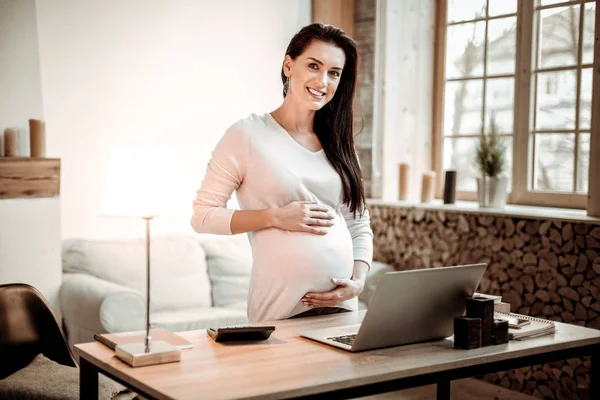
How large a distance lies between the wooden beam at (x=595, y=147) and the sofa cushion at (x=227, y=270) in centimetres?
188

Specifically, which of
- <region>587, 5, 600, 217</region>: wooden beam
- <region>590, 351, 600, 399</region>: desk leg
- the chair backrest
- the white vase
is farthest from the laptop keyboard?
the white vase

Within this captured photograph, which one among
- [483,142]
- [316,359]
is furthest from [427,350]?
[483,142]

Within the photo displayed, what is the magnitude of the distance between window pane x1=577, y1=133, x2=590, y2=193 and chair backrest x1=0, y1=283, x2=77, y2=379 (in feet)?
9.13

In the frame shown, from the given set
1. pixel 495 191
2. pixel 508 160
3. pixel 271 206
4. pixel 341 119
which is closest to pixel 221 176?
pixel 271 206

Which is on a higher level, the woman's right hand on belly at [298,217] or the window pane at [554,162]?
the window pane at [554,162]

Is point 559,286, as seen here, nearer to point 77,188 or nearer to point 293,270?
point 293,270

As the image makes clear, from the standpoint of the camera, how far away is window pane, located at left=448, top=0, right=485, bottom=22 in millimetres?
4684

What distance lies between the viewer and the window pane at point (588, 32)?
404cm

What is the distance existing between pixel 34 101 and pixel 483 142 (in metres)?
2.36

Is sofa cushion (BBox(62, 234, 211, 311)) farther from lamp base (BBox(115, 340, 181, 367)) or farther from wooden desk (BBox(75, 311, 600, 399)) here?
lamp base (BBox(115, 340, 181, 367))

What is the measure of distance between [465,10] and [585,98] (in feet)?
3.50

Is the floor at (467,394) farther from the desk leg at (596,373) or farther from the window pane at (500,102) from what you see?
Answer: the desk leg at (596,373)

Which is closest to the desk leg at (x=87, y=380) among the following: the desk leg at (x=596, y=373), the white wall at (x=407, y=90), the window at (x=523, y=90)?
the desk leg at (x=596, y=373)

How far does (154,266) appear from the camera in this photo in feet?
13.7
